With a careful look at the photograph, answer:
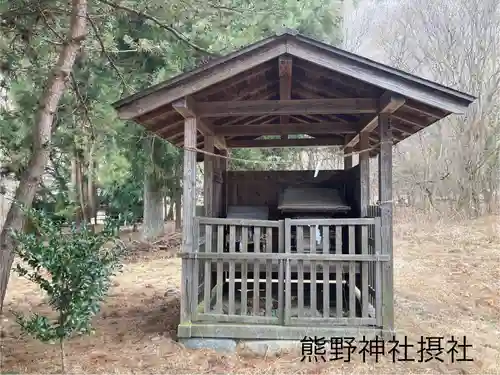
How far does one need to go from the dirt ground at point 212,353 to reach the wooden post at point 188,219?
1.51ft

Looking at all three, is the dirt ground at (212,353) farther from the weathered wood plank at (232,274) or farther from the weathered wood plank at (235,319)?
the weathered wood plank at (232,274)

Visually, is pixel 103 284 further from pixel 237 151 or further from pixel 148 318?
pixel 237 151

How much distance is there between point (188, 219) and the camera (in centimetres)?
440

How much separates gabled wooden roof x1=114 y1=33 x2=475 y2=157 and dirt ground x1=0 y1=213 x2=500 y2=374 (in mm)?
2334

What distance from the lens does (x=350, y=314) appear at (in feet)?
14.2

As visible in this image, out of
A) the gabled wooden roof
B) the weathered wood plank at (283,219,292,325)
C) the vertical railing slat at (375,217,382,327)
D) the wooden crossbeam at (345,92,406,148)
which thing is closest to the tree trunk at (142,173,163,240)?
the gabled wooden roof

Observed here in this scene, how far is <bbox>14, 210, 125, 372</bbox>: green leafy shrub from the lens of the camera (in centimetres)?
328

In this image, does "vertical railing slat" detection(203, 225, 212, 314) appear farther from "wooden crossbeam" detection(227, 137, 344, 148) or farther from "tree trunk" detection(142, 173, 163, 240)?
"tree trunk" detection(142, 173, 163, 240)

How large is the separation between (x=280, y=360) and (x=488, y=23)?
46.1ft

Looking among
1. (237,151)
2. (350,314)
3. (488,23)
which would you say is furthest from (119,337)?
(488,23)

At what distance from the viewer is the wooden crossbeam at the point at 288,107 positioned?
14.8 ft

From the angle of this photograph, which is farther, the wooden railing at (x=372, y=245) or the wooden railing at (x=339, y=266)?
the wooden railing at (x=372, y=245)

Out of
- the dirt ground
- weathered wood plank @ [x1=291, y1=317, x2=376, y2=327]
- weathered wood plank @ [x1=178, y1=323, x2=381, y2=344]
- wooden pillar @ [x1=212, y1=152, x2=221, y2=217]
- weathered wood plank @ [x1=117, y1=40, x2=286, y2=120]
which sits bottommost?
the dirt ground

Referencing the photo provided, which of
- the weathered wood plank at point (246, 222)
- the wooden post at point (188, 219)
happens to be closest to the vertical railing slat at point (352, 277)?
the weathered wood plank at point (246, 222)
